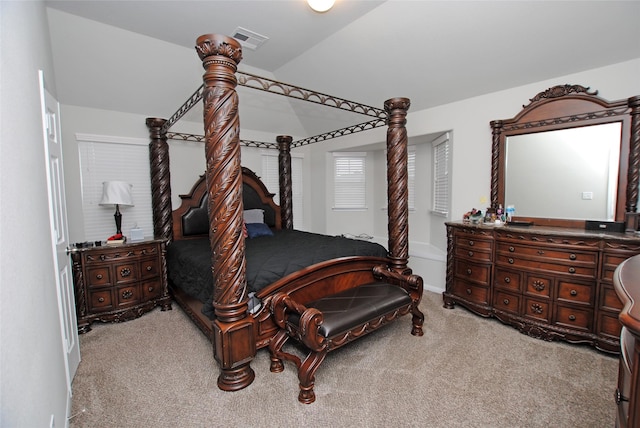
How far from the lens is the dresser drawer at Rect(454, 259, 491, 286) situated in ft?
Answer: 9.82

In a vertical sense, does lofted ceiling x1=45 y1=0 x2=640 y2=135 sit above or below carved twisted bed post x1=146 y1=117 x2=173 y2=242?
above

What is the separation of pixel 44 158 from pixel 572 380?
3.90 meters

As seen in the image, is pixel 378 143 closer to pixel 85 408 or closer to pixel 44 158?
pixel 44 158

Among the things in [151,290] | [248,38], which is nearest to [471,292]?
[151,290]

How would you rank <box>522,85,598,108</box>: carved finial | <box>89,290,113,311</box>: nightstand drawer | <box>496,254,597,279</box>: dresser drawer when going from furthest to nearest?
<box>89,290,113,311</box>: nightstand drawer
<box>522,85,598,108</box>: carved finial
<box>496,254,597,279</box>: dresser drawer

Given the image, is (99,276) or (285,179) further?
(285,179)

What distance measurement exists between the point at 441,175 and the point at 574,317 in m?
2.34

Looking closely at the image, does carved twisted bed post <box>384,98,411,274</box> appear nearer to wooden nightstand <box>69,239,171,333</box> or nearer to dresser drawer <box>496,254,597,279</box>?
dresser drawer <box>496,254,597,279</box>

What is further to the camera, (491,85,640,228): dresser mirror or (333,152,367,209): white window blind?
(333,152,367,209): white window blind

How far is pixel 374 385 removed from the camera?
2029 millimetres

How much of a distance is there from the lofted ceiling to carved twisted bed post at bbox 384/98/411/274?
Answer: 2.84 feet

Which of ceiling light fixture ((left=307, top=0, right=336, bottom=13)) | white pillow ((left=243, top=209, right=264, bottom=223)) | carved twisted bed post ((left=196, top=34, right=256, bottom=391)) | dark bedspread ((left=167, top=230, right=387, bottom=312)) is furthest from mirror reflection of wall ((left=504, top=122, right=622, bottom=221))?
white pillow ((left=243, top=209, right=264, bottom=223))

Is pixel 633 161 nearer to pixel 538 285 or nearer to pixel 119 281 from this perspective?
pixel 538 285

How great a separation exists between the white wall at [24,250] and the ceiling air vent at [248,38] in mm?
1977
